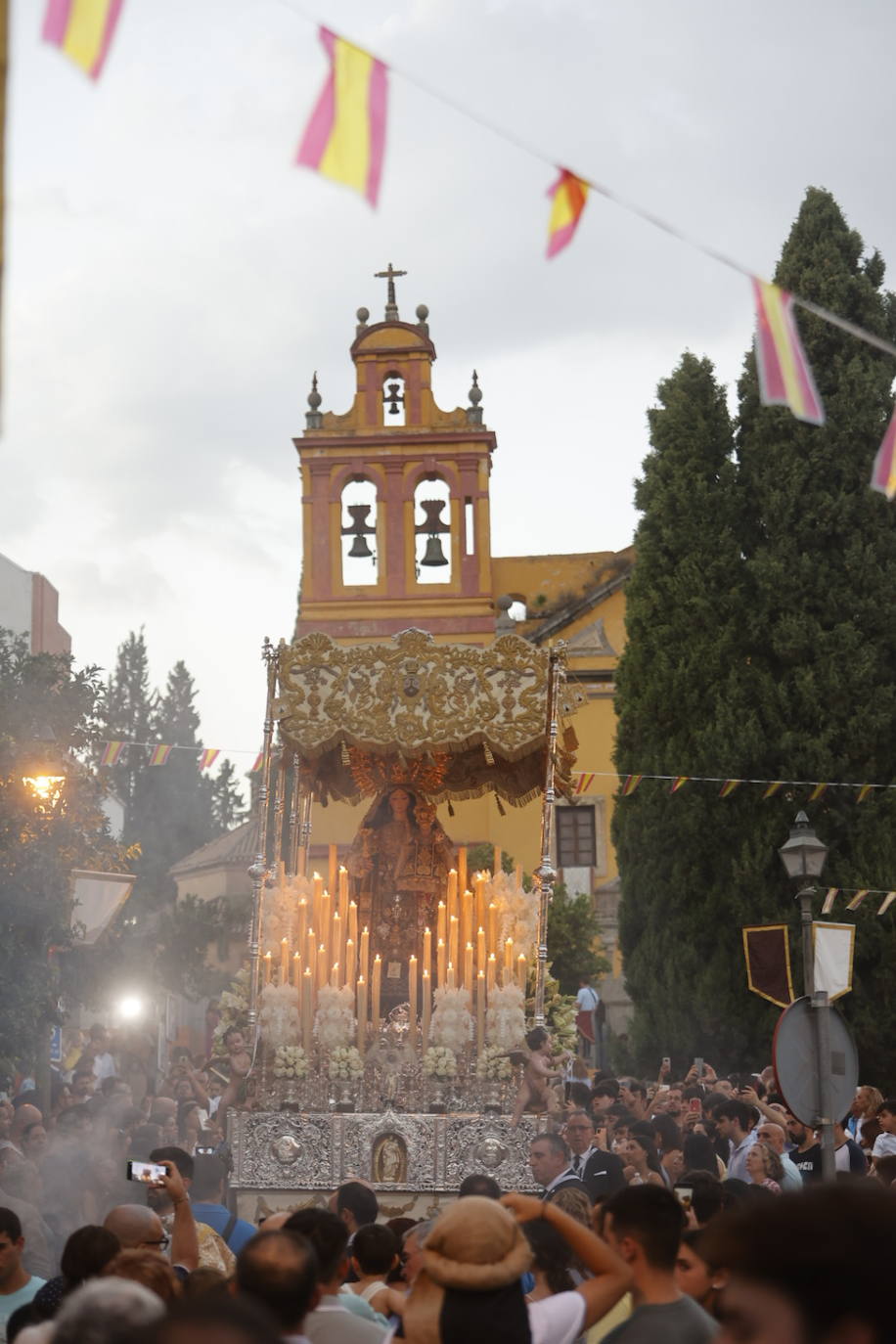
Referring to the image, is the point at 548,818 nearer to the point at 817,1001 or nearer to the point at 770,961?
the point at 770,961

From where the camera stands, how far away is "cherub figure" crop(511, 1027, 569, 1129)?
12.4 metres

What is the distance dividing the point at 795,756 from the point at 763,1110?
13.5m

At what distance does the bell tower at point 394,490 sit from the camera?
33500 mm

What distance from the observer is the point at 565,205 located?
698 centimetres

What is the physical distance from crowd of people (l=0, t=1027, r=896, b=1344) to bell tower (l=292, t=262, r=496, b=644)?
2155 cm

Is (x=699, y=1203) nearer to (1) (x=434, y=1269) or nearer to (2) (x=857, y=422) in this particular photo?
(1) (x=434, y=1269)

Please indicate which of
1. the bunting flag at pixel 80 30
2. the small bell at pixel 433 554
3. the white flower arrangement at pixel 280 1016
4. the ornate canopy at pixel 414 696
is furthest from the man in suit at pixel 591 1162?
the small bell at pixel 433 554

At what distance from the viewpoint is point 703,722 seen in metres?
25.0

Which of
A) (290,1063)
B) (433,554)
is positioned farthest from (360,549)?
(290,1063)

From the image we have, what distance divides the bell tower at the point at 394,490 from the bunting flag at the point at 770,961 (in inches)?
664

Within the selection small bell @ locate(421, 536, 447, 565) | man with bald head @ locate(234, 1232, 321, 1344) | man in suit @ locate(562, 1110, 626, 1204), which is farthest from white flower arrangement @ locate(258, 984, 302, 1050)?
small bell @ locate(421, 536, 447, 565)

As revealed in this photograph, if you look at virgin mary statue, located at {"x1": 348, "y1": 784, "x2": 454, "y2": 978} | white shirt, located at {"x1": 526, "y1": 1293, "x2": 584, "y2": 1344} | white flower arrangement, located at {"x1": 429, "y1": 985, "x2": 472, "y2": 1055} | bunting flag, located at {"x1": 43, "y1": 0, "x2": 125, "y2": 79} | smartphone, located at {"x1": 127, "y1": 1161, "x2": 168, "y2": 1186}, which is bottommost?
white shirt, located at {"x1": 526, "y1": 1293, "x2": 584, "y2": 1344}

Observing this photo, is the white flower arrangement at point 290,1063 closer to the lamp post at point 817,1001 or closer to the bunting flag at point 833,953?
the bunting flag at point 833,953

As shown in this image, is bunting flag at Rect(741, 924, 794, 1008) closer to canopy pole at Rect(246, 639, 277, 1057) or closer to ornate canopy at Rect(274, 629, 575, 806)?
ornate canopy at Rect(274, 629, 575, 806)
